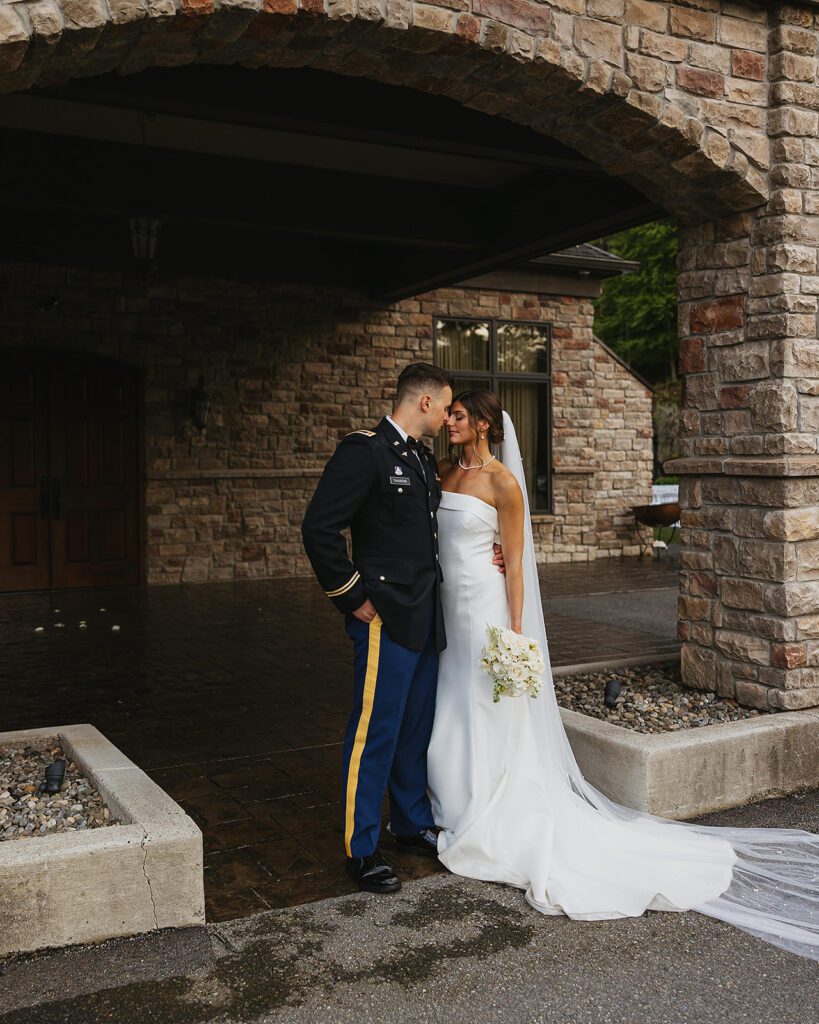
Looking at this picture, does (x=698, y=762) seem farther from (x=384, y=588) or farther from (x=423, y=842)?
(x=384, y=588)

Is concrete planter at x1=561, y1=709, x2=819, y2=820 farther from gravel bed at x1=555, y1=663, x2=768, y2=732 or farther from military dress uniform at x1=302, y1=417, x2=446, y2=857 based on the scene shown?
military dress uniform at x1=302, y1=417, x2=446, y2=857

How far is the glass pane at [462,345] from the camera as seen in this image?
14.6 metres

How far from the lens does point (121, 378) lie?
40.9 ft

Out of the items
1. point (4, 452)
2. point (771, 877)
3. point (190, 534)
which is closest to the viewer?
point (771, 877)

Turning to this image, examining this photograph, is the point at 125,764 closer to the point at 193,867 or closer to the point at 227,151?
the point at 193,867

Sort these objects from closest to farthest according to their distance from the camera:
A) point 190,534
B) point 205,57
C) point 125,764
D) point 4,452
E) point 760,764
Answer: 1. point 125,764
2. point 205,57
3. point 760,764
4. point 4,452
5. point 190,534

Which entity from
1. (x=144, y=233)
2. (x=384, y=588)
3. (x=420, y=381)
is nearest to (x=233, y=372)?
(x=144, y=233)

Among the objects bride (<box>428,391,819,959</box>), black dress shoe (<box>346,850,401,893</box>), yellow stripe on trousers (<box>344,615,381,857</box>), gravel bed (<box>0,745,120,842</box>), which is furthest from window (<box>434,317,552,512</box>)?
black dress shoe (<box>346,850,401,893</box>)

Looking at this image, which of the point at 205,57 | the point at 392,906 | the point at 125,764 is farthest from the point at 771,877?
the point at 205,57

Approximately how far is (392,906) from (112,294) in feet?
33.0

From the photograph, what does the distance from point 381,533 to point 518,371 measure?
37.8ft

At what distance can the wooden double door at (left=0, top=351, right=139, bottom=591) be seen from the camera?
11.9 m

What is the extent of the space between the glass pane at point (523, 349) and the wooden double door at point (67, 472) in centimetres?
543

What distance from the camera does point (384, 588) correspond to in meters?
3.88
